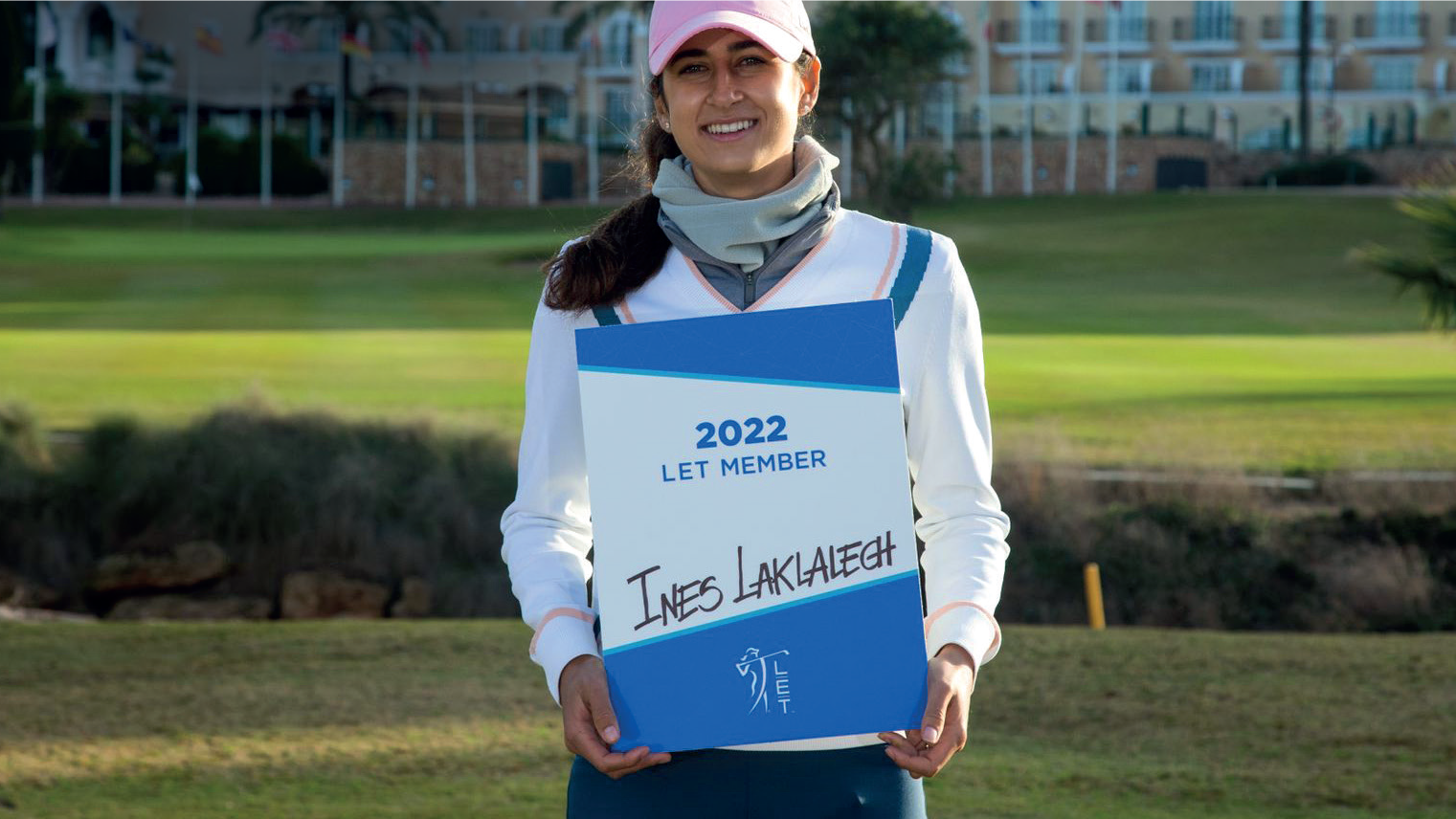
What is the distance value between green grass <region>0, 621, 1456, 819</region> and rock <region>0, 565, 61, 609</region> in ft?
16.7

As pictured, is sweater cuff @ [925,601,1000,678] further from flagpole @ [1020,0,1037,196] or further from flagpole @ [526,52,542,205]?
flagpole @ [526,52,542,205]

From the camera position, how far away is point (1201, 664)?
22.7 ft

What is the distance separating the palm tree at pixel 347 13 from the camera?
70.7 meters

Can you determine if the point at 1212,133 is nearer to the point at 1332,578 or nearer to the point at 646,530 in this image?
the point at 1332,578

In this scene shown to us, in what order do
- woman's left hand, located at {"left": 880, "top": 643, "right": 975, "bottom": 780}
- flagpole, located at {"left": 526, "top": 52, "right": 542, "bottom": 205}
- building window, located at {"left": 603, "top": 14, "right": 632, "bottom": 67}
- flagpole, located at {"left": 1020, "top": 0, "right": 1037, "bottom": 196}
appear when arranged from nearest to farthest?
woman's left hand, located at {"left": 880, "top": 643, "right": 975, "bottom": 780}, flagpole, located at {"left": 1020, "top": 0, "right": 1037, "bottom": 196}, flagpole, located at {"left": 526, "top": 52, "right": 542, "bottom": 205}, building window, located at {"left": 603, "top": 14, "right": 632, "bottom": 67}

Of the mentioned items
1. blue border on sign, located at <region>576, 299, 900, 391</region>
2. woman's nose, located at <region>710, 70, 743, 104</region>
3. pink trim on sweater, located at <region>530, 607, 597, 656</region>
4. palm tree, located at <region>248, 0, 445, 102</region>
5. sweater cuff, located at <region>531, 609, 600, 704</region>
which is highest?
palm tree, located at <region>248, 0, 445, 102</region>

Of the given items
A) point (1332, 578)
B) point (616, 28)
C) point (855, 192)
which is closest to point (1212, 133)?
point (855, 192)

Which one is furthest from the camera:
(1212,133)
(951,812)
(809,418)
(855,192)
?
(1212,133)

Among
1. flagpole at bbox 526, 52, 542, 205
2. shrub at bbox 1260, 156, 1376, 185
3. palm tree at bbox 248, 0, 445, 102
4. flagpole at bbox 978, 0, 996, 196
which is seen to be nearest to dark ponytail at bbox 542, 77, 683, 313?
flagpole at bbox 978, 0, 996, 196

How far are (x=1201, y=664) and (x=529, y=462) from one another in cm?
507

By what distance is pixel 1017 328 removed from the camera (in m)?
26.8

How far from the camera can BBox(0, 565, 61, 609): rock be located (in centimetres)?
1255

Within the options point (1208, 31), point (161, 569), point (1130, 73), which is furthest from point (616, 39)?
point (161, 569)

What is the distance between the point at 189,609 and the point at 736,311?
1091 cm
